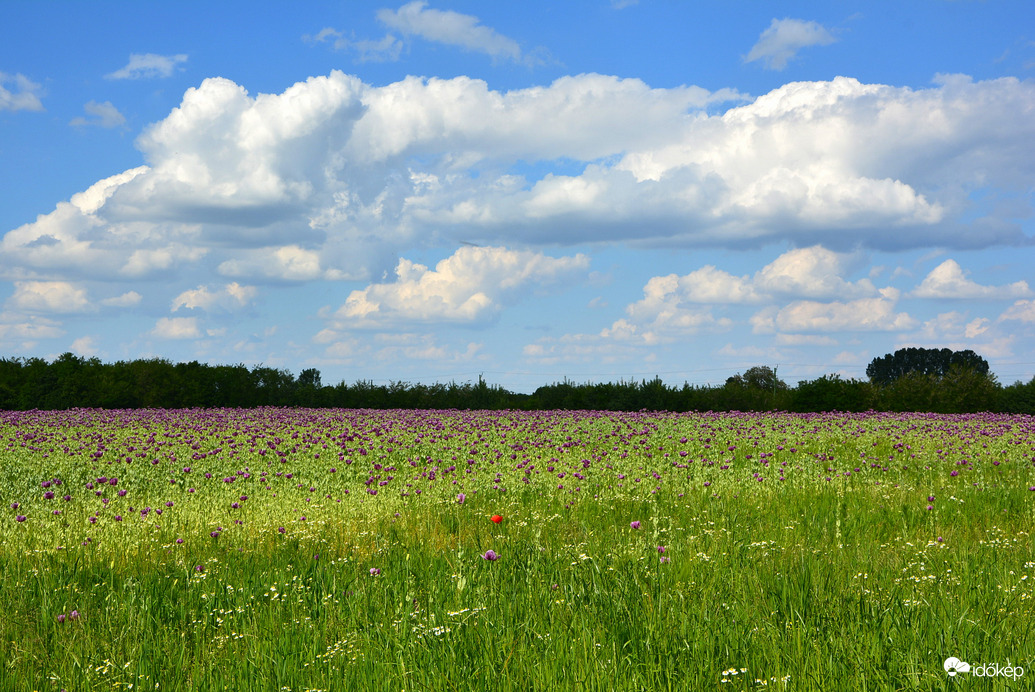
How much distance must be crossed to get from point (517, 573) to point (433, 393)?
28.0 metres

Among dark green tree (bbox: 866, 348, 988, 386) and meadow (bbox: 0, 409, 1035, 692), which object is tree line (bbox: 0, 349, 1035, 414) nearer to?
meadow (bbox: 0, 409, 1035, 692)

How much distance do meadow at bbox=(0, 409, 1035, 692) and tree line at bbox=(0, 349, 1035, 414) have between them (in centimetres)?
1845

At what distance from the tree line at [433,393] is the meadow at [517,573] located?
18.4 metres

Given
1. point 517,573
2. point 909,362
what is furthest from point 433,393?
point 909,362

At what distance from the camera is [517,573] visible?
5.39 metres

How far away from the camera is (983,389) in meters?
32.8

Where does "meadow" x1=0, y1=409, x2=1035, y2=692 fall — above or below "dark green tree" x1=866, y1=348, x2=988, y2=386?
below

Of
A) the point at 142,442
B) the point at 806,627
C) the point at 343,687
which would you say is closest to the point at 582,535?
the point at 806,627

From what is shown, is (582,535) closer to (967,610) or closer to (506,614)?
(506,614)

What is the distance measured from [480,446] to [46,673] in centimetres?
953

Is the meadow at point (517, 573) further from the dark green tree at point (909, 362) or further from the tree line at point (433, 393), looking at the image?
the dark green tree at point (909, 362)

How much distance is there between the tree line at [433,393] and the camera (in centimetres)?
3144

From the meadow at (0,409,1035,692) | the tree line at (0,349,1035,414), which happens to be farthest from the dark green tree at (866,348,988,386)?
the meadow at (0,409,1035,692)

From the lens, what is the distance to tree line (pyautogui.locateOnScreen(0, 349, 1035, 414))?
31.4m
